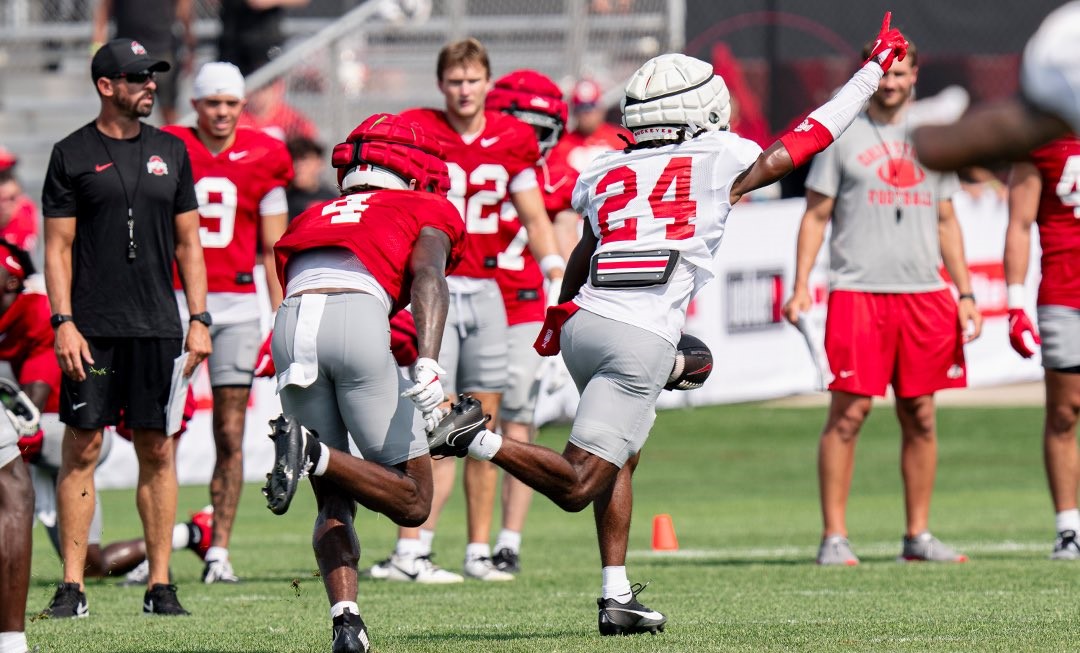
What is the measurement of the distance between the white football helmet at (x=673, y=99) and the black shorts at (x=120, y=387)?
2.29m

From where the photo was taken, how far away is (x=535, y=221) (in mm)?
8711

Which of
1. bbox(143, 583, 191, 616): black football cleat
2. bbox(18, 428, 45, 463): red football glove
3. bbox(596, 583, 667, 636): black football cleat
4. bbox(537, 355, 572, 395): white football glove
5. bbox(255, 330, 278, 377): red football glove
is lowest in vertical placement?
bbox(143, 583, 191, 616): black football cleat

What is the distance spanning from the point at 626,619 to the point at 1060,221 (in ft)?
12.4

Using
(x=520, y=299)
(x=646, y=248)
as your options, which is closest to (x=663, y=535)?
(x=520, y=299)

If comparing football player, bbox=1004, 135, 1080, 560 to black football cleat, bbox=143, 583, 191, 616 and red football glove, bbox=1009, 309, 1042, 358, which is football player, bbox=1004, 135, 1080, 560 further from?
black football cleat, bbox=143, 583, 191, 616

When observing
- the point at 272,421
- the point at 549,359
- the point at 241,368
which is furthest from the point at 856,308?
the point at 272,421

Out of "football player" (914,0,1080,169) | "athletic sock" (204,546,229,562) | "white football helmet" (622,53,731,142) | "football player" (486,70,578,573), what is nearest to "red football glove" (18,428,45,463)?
"athletic sock" (204,546,229,562)

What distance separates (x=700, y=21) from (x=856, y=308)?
9136 mm

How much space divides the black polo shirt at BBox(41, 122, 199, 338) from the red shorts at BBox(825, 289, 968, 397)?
3.29 metres

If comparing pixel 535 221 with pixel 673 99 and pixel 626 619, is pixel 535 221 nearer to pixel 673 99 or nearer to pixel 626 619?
pixel 673 99

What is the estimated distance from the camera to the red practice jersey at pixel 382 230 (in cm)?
586

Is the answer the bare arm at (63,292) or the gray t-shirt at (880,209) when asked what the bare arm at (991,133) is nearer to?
the bare arm at (63,292)

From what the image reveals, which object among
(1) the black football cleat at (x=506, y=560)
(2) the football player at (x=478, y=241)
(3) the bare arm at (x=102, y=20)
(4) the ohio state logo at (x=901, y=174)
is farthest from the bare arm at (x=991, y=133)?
(3) the bare arm at (x=102, y=20)

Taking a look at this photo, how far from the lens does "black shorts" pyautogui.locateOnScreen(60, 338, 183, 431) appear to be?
23.8 feet
